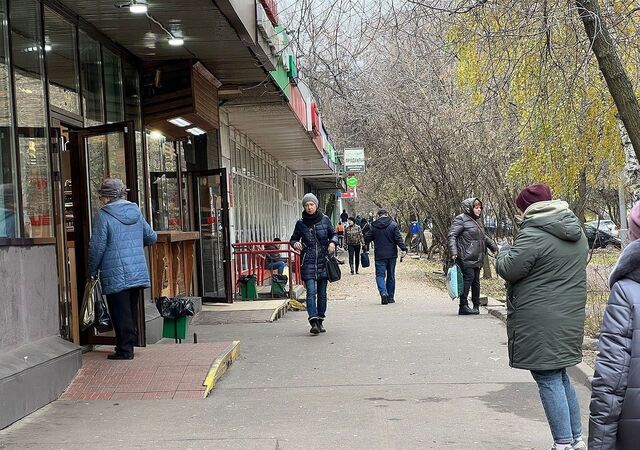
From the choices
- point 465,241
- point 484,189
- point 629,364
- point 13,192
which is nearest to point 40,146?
point 13,192

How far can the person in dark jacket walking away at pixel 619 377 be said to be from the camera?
10.9 ft

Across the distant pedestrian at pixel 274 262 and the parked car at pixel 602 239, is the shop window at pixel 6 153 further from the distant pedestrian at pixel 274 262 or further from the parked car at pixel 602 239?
the distant pedestrian at pixel 274 262

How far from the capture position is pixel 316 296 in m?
10.8

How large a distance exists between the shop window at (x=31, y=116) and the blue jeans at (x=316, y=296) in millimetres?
3827

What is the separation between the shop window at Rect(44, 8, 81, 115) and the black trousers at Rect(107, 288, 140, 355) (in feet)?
6.44

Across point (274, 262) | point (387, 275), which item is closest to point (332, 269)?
point (387, 275)

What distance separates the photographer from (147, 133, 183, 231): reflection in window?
11789mm

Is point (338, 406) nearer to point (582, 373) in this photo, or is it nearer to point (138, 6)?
point (582, 373)

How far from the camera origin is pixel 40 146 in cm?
757

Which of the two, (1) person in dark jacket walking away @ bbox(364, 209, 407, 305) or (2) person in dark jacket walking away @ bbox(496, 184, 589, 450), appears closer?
(2) person in dark jacket walking away @ bbox(496, 184, 589, 450)

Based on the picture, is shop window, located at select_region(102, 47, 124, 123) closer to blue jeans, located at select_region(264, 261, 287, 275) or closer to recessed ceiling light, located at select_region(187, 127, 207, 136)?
recessed ceiling light, located at select_region(187, 127, 207, 136)

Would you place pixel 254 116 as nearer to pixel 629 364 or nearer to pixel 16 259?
pixel 16 259

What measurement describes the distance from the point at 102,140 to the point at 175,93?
8.02 feet

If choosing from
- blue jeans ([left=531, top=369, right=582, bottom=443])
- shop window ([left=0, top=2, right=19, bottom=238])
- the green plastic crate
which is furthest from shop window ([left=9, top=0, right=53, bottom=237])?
blue jeans ([left=531, top=369, right=582, bottom=443])
